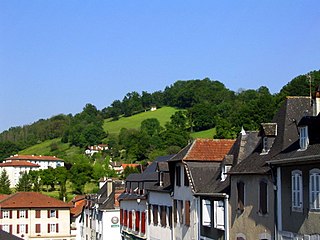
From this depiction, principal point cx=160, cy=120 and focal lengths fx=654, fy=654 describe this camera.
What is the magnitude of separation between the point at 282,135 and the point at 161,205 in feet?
61.1

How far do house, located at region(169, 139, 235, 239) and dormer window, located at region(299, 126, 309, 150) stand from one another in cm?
1068

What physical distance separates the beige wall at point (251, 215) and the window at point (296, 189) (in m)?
1.94

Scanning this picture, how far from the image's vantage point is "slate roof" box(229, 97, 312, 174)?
1121 inches

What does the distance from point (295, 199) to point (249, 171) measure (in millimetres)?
4187

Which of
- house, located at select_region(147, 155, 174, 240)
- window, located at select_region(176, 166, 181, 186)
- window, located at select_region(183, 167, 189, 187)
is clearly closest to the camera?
window, located at select_region(183, 167, 189, 187)

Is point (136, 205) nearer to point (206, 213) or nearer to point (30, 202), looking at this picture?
point (206, 213)

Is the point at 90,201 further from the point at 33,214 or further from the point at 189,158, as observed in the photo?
the point at 189,158

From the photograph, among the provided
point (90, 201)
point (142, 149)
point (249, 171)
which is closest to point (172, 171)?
point (249, 171)

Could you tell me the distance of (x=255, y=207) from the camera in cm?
2938

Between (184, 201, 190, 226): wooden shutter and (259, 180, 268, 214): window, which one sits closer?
(259, 180, 268, 214): window

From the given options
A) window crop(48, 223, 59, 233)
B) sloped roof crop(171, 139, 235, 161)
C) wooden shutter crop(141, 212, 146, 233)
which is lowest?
window crop(48, 223, 59, 233)

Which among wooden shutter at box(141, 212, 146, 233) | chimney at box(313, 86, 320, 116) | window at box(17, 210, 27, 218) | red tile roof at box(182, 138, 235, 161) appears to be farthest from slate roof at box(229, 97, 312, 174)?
window at box(17, 210, 27, 218)

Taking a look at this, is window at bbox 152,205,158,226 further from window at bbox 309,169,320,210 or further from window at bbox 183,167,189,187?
window at bbox 309,169,320,210

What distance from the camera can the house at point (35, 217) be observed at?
90250 mm
